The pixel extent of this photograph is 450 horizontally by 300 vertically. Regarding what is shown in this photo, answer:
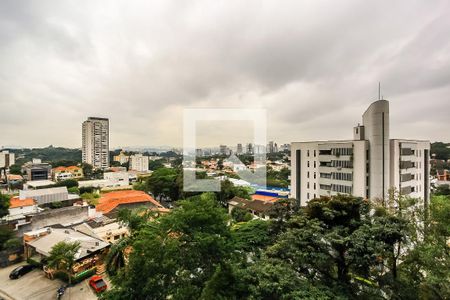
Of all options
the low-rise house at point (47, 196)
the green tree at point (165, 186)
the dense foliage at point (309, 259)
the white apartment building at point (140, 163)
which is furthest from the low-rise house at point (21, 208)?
the white apartment building at point (140, 163)

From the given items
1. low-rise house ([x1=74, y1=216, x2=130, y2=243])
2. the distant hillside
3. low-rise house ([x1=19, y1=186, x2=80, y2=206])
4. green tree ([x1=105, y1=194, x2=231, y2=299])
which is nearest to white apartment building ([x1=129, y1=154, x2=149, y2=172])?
the distant hillside

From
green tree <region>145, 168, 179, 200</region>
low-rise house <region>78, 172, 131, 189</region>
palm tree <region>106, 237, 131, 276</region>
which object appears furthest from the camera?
low-rise house <region>78, 172, 131, 189</region>

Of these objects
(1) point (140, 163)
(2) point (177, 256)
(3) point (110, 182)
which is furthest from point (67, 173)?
(2) point (177, 256)

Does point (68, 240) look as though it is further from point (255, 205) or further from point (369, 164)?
point (369, 164)

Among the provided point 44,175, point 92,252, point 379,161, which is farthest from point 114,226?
point 44,175

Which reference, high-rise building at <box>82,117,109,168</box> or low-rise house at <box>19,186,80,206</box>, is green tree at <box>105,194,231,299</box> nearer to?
low-rise house at <box>19,186,80,206</box>

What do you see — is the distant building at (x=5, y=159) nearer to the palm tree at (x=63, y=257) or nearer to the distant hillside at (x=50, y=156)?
the distant hillside at (x=50, y=156)
